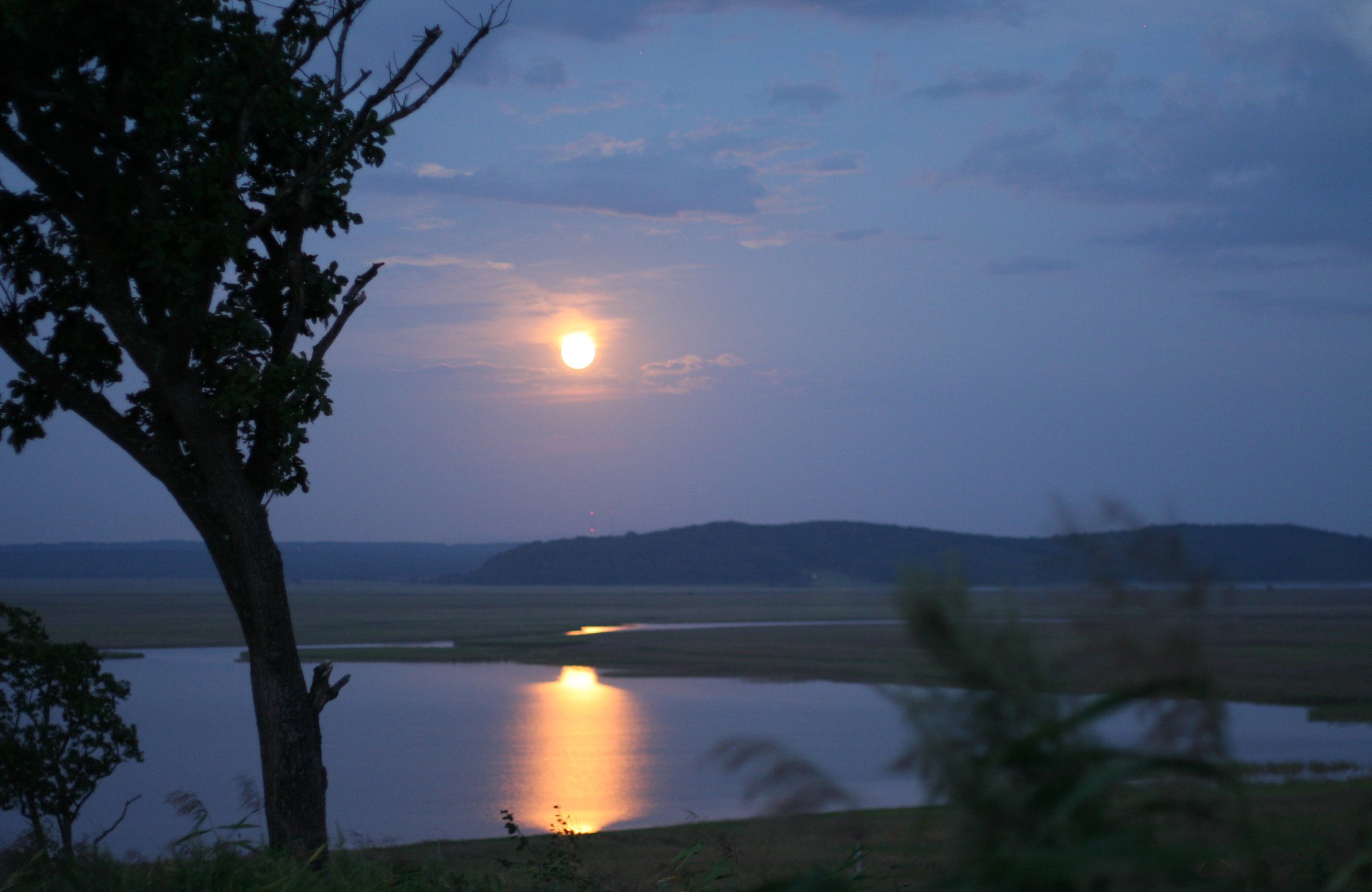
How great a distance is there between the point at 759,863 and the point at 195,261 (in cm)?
775

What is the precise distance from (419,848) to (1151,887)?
59.1 feet

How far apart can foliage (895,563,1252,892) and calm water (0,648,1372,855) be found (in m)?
16.3

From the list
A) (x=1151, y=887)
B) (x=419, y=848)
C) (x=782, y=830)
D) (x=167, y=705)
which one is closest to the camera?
(x=1151, y=887)

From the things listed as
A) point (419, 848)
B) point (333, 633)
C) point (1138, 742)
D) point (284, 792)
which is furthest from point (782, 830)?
point (333, 633)

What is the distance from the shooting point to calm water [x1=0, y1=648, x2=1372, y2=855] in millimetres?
25281

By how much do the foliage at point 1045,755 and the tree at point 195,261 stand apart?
8.85m

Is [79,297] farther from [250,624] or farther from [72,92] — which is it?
[250,624]

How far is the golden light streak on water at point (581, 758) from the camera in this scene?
2553cm

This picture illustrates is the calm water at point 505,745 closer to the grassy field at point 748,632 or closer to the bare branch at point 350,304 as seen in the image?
the grassy field at point 748,632

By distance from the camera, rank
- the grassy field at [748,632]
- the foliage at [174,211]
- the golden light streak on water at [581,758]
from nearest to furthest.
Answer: the grassy field at [748,632], the foliage at [174,211], the golden light streak on water at [581,758]

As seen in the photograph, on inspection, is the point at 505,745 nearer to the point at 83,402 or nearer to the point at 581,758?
the point at 581,758

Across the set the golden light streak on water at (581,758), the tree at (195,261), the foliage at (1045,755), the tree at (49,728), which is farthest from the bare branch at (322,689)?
the foliage at (1045,755)

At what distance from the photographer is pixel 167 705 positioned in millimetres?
42406

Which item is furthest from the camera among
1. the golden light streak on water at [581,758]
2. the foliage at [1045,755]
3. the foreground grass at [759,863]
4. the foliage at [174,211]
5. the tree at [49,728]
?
the golden light streak on water at [581,758]
